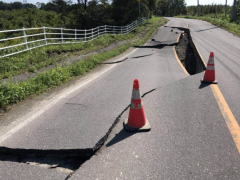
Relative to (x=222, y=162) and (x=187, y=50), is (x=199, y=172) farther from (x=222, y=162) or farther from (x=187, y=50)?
(x=187, y=50)

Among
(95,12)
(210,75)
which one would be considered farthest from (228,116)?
(95,12)

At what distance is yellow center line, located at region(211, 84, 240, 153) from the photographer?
3.01 metres

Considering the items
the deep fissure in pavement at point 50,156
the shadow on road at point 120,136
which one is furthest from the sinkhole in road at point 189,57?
the deep fissure in pavement at point 50,156

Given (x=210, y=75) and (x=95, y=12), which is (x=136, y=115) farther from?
(x=95, y=12)

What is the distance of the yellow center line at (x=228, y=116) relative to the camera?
9.87ft

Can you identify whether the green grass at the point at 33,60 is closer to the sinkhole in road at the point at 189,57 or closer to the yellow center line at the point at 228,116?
the sinkhole in road at the point at 189,57

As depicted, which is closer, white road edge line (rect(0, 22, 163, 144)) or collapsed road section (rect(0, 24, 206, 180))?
collapsed road section (rect(0, 24, 206, 180))

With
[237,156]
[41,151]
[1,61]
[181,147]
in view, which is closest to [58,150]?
[41,151]

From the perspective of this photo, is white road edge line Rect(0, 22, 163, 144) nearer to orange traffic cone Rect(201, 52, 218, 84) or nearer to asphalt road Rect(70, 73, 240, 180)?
asphalt road Rect(70, 73, 240, 180)

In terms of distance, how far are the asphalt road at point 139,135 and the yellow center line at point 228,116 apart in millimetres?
84

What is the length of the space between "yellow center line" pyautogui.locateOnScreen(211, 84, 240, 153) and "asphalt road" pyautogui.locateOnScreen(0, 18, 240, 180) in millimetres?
84

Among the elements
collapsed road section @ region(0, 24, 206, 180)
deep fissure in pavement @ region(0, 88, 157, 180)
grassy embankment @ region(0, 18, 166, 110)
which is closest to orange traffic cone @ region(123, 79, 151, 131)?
collapsed road section @ region(0, 24, 206, 180)

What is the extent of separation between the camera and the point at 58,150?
2740 mm

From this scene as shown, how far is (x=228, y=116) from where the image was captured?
3645mm
